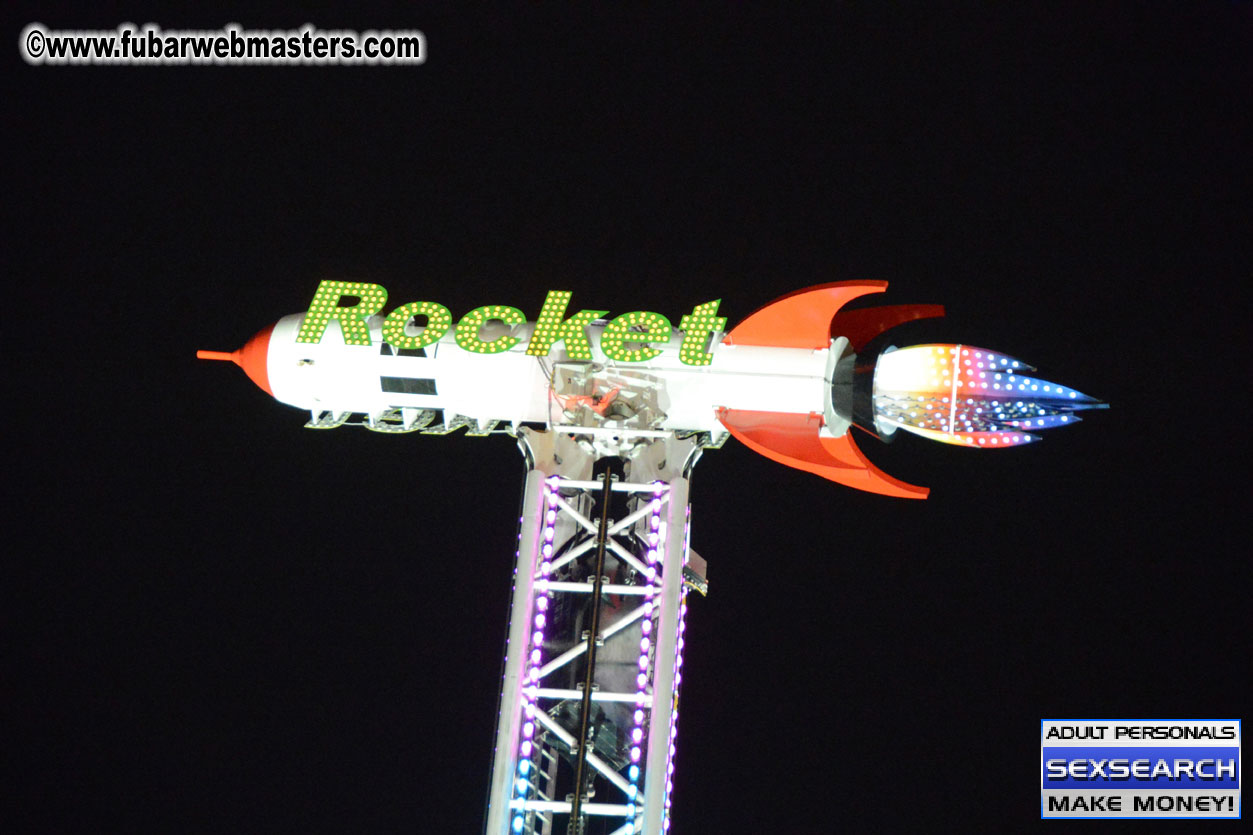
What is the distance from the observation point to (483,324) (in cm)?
1086

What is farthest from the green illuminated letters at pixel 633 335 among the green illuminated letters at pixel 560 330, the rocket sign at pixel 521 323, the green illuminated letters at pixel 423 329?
the green illuminated letters at pixel 423 329

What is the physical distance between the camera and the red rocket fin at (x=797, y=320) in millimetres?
10212

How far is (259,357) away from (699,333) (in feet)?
13.1

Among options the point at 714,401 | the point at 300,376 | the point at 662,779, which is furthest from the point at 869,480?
the point at 300,376

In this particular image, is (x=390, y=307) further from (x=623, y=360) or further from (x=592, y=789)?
(x=592, y=789)

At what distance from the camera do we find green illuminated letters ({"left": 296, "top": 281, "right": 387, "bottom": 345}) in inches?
428

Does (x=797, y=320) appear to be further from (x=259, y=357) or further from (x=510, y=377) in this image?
(x=259, y=357)

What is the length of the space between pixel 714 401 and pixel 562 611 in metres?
2.20

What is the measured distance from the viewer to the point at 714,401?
10555 mm

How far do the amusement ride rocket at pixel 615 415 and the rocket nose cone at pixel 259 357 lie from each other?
2 centimetres

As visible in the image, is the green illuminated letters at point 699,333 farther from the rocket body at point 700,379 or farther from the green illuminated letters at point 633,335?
the green illuminated letters at point 633,335

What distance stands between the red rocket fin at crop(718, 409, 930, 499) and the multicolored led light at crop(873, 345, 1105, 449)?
452 mm

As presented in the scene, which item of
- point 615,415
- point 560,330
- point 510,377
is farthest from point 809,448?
point 510,377

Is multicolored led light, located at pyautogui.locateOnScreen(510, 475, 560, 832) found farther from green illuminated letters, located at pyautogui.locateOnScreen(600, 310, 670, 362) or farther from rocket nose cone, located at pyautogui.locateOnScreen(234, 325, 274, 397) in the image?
rocket nose cone, located at pyautogui.locateOnScreen(234, 325, 274, 397)
